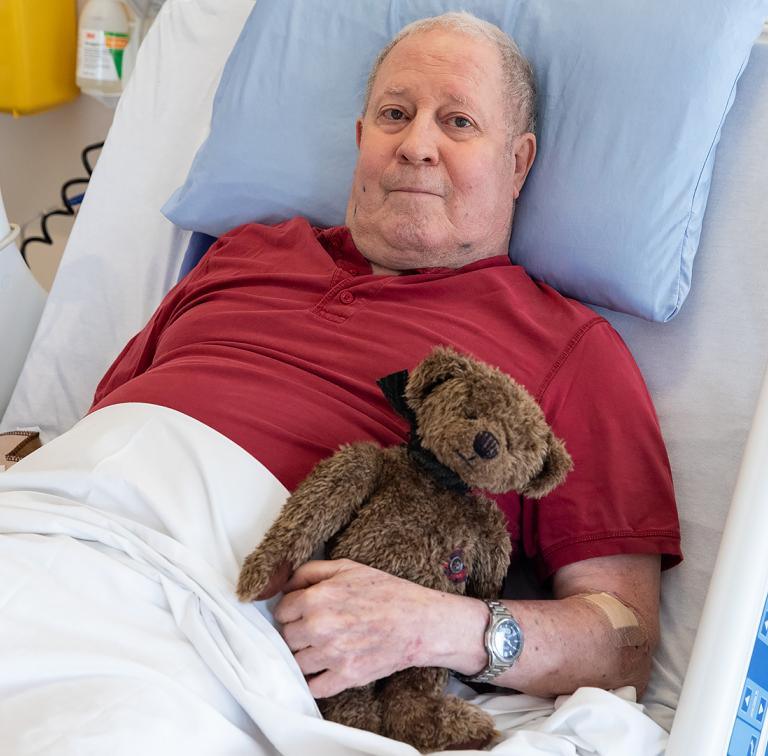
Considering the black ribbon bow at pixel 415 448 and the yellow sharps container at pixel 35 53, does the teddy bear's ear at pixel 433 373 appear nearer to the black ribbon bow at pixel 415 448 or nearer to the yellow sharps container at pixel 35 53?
the black ribbon bow at pixel 415 448

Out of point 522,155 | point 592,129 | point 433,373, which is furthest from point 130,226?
point 433,373

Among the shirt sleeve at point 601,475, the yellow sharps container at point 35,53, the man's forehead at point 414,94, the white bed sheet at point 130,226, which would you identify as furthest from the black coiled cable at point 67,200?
the shirt sleeve at point 601,475

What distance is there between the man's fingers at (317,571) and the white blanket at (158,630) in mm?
60

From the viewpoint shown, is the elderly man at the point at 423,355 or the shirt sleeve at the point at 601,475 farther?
the shirt sleeve at the point at 601,475

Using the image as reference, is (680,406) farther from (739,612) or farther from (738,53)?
(739,612)

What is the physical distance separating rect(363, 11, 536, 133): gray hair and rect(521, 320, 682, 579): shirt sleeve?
423mm

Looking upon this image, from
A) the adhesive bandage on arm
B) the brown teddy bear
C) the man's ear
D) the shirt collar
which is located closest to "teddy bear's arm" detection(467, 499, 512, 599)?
the brown teddy bear

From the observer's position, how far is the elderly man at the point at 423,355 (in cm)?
112

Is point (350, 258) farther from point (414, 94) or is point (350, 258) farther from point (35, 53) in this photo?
point (35, 53)

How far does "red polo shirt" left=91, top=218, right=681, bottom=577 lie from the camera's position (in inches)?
51.3

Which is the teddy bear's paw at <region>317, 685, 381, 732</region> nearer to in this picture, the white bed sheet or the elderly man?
the elderly man

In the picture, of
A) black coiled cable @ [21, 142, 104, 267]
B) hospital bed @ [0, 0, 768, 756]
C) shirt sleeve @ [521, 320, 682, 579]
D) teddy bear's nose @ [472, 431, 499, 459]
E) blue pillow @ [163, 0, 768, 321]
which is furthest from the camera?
black coiled cable @ [21, 142, 104, 267]

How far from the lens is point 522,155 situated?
161 centimetres

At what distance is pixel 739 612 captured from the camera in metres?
0.87
